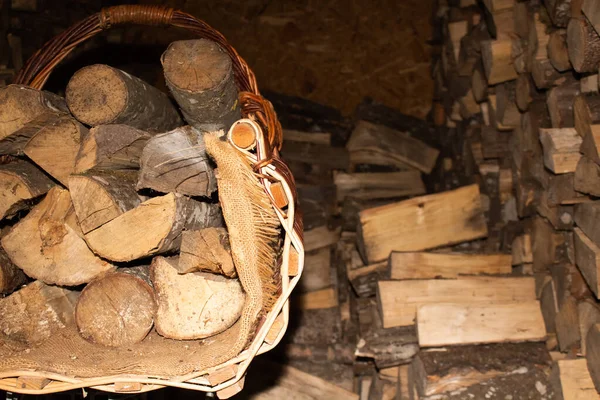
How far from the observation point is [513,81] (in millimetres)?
2621

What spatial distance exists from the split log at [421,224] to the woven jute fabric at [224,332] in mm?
1082

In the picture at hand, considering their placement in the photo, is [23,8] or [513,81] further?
[23,8]

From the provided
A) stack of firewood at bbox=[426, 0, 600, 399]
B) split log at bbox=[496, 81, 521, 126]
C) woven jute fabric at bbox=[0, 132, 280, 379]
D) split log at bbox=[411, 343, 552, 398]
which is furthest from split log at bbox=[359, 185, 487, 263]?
woven jute fabric at bbox=[0, 132, 280, 379]

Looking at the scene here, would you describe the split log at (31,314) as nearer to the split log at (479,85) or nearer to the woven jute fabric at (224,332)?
the woven jute fabric at (224,332)

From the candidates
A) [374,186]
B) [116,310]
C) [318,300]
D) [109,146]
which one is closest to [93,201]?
[109,146]

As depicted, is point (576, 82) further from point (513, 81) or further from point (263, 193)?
point (263, 193)

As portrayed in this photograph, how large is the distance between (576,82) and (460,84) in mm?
1010

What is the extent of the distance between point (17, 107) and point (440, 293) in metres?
1.54

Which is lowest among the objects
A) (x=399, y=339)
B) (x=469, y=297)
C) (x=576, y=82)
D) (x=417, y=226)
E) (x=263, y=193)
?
(x=399, y=339)

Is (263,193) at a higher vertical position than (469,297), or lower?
higher

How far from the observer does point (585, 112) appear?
195cm

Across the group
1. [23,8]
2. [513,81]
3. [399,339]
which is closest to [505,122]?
[513,81]

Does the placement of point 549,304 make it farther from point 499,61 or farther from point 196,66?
point 196,66

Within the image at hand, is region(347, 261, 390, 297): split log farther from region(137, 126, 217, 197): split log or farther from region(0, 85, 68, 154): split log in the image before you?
region(0, 85, 68, 154): split log
